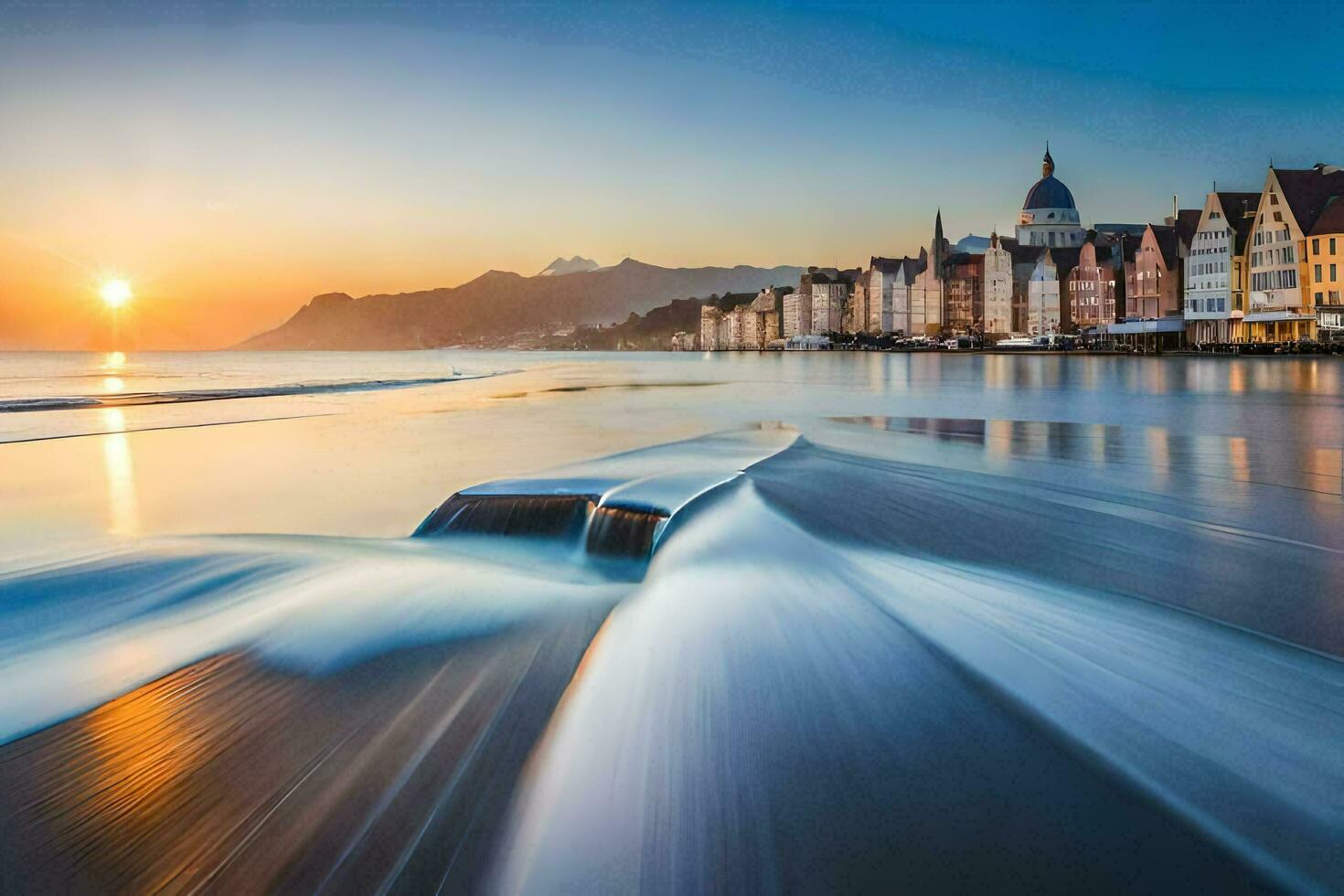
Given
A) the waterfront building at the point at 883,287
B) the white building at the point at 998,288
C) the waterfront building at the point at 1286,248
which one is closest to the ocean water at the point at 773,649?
the waterfront building at the point at 1286,248

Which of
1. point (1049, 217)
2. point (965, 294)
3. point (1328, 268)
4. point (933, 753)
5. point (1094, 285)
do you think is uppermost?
point (1049, 217)

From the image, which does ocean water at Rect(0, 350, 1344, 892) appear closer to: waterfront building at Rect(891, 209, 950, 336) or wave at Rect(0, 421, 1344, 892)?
wave at Rect(0, 421, 1344, 892)

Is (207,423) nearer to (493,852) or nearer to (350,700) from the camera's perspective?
(350,700)

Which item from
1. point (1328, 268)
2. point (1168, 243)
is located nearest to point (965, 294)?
point (1168, 243)

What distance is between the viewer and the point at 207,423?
22078 mm

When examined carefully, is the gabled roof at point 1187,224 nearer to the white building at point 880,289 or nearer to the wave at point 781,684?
the white building at point 880,289

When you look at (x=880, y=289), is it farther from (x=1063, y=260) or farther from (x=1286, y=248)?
(x=1286, y=248)

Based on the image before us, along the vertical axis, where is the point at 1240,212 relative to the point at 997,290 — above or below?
above

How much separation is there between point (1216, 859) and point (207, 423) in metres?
Result: 23.9

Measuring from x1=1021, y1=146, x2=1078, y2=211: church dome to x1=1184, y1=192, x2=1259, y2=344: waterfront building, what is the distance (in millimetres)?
88990

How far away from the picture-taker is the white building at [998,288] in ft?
409

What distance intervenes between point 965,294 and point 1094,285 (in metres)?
32.6

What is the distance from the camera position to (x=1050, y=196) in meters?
158

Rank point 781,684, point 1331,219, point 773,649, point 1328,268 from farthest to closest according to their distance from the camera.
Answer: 1. point 1328,268
2. point 1331,219
3. point 773,649
4. point 781,684
